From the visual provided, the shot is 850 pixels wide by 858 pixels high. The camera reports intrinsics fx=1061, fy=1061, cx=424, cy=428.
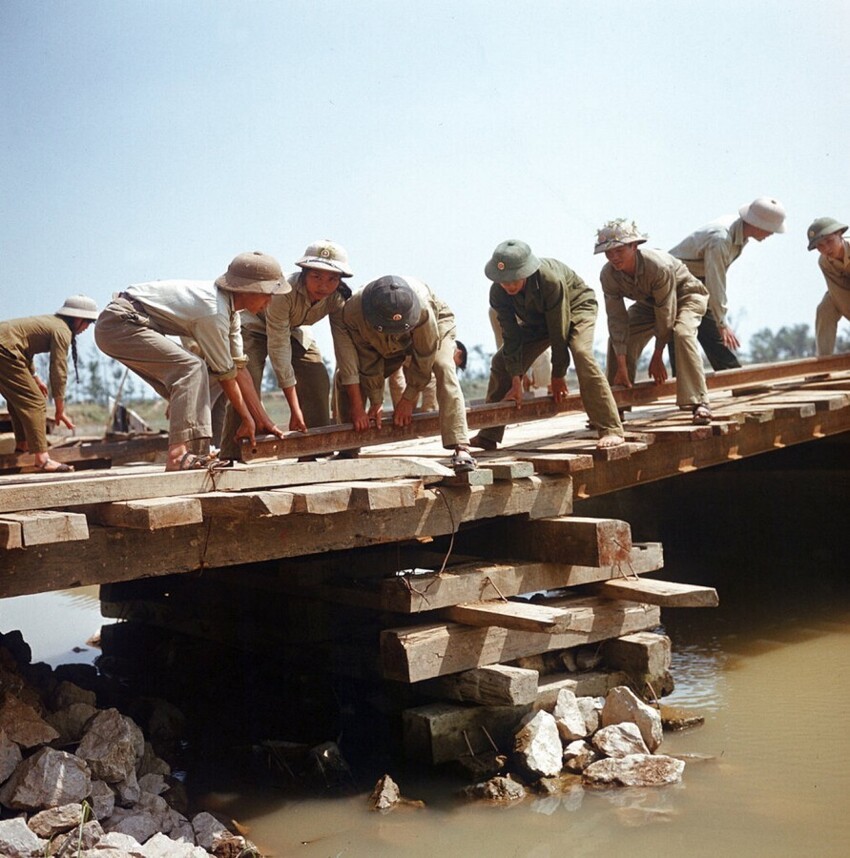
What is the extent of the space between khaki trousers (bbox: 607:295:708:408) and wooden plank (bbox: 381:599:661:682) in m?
1.78

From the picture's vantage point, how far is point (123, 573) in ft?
16.4

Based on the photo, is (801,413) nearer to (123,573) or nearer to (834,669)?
(834,669)

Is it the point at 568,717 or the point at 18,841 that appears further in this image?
the point at 568,717

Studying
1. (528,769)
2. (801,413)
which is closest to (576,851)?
(528,769)

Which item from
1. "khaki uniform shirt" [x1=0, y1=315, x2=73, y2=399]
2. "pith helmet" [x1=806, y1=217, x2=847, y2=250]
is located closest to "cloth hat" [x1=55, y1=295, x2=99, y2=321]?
"khaki uniform shirt" [x1=0, y1=315, x2=73, y2=399]

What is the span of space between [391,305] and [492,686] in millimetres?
2253

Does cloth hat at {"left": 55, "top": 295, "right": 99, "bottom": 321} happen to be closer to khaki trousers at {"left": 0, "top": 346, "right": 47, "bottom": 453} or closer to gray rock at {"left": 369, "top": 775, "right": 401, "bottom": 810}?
khaki trousers at {"left": 0, "top": 346, "right": 47, "bottom": 453}

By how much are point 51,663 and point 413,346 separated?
456cm

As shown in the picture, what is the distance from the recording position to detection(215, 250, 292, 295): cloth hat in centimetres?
614

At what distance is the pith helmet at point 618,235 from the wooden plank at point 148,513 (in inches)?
158

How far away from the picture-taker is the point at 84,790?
15.6 feet

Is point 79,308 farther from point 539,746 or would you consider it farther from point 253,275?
point 539,746

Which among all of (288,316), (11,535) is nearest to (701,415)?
Answer: (288,316)

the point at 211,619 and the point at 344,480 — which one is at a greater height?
the point at 344,480
